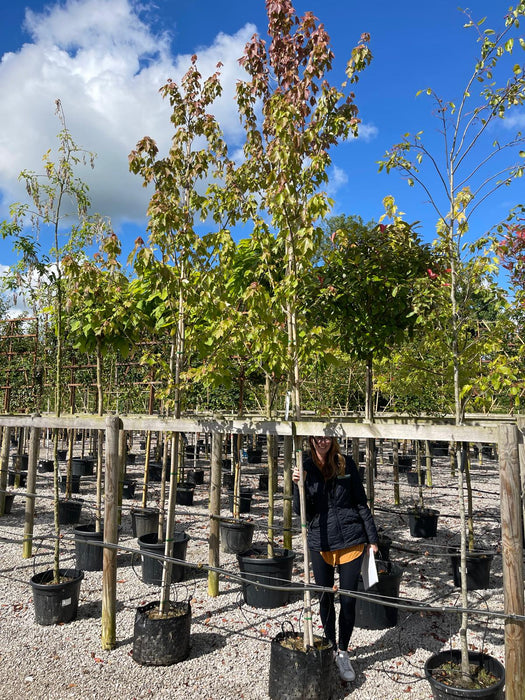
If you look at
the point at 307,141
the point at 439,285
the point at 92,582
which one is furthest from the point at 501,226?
the point at 92,582

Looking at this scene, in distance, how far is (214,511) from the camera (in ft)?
18.3

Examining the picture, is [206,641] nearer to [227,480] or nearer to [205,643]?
[205,643]

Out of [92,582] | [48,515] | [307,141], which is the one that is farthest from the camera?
[48,515]

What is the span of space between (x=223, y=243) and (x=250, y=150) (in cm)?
104

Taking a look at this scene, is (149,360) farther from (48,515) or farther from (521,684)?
(48,515)

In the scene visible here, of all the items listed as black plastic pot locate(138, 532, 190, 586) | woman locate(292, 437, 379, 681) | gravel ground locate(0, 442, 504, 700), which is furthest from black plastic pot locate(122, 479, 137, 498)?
woman locate(292, 437, 379, 681)

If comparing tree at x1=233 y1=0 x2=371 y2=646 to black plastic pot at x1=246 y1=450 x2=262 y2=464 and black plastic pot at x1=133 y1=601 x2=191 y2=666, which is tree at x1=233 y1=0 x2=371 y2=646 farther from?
black plastic pot at x1=246 y1=450 x2=262 y2=464

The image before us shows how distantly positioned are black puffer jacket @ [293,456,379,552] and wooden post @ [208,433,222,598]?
5.74 ft

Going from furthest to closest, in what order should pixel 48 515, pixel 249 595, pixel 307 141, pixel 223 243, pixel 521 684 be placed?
pixel 48 515 → pixel 249 595 → pixel 223 243 → pixel 307 141 → pixel 521 684

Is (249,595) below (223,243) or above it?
below

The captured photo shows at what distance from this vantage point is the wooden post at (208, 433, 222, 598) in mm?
5590

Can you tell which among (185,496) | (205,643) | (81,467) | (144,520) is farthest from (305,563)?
(81,467)

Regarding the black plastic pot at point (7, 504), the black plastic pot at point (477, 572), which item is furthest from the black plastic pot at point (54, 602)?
the black plastic pot at point (7, 504)

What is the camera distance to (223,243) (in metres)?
4.73
